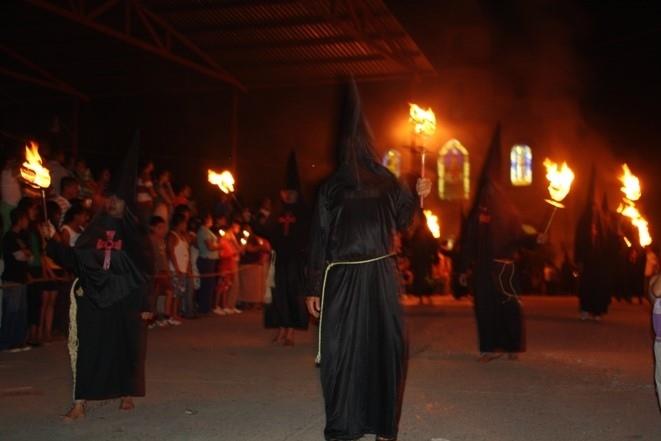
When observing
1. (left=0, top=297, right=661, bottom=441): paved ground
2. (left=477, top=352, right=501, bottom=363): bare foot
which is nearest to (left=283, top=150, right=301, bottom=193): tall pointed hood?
(left=0, top=297, right=661, bottom=441): paved ground

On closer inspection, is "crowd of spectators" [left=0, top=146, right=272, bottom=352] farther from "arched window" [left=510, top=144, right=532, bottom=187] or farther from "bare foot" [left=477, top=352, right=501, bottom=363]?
"arched window" [left=510, top=144, right=532, bottom=187]

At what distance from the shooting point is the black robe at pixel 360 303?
576 cm

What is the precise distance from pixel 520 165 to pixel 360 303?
33.1 metres

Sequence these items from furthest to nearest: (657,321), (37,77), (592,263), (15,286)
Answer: (37,77) < (592,263) < (15,286) < (657,321)

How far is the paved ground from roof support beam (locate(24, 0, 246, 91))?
795 cm

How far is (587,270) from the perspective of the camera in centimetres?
1652

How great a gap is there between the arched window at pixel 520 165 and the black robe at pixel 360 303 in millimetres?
32603

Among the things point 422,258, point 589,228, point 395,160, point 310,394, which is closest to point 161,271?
point 310,394

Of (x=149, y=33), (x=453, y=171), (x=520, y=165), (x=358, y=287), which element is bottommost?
(x=358, y=287)

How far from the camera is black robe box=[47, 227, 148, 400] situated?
683 centimetres

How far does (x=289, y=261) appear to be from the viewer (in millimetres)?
11992

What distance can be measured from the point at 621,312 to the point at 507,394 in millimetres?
11984

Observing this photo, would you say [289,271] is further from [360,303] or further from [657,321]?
[657,321]

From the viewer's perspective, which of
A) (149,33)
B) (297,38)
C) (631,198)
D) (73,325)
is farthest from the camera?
(297,38)
